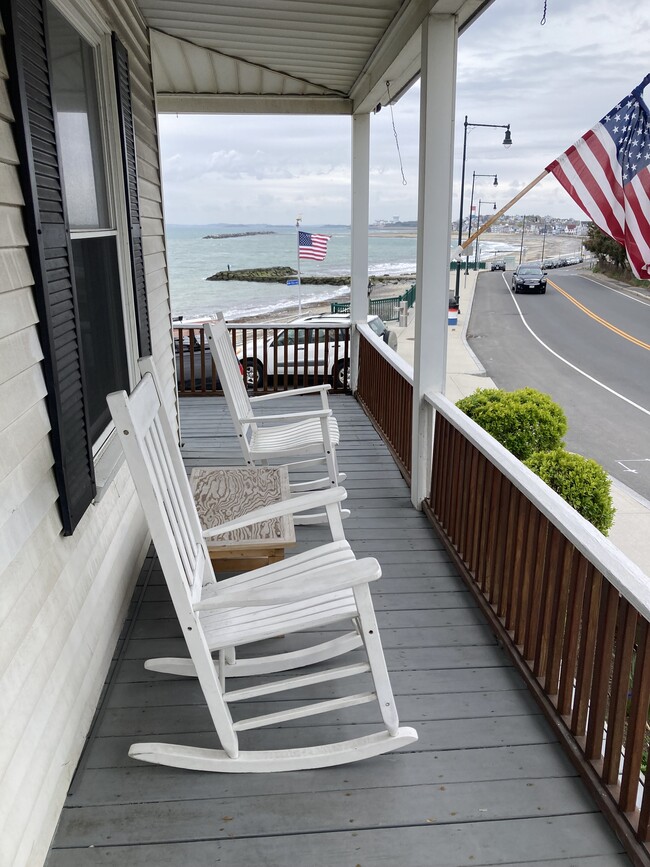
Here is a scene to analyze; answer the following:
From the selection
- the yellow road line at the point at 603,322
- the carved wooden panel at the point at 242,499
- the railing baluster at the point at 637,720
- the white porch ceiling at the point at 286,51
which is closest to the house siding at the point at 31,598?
the carved wooden panel at the point at 242,499

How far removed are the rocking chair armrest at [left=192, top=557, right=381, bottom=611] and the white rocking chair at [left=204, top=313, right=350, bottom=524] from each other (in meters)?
1.71

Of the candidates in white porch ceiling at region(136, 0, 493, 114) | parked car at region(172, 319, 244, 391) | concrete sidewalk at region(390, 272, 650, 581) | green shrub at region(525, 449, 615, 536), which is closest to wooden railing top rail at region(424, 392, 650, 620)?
green shrub at region(525, 449, 615, 536)

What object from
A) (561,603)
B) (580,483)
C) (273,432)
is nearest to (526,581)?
(561,603)

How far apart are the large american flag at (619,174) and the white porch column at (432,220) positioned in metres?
0.52

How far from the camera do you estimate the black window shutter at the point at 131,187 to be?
117 inches

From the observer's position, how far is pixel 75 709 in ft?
6.20

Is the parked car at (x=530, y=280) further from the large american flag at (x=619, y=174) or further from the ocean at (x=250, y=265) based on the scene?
the large american flag at (x=619, y=174)

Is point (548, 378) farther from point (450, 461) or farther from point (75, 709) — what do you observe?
point (75, 709)

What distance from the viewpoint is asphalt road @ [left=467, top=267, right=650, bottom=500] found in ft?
38.1

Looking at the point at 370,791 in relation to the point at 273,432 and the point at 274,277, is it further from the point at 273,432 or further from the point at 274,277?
the point at 274,277

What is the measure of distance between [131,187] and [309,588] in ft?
7.45

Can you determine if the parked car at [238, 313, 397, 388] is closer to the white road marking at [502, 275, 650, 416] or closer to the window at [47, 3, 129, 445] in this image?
the window at [47, 3, 129, 445]

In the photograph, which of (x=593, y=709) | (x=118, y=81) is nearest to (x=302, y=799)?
(x=593, y=709)

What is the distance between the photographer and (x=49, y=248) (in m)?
1.78
